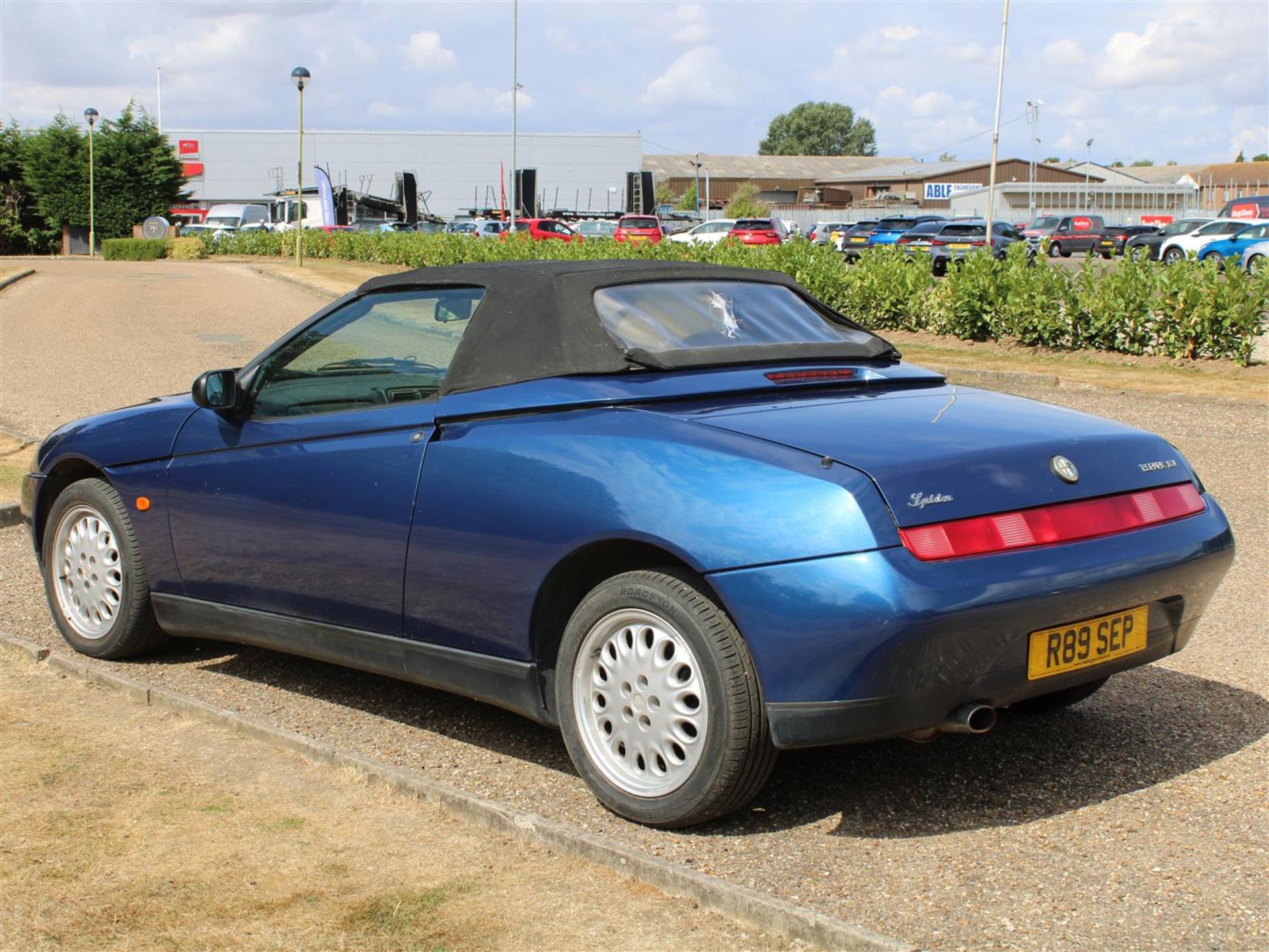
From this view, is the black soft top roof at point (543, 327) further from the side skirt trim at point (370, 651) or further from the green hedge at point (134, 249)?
the green hedge at point (134, 249)

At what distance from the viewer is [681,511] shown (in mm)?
3719

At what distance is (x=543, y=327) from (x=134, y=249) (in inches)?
1951

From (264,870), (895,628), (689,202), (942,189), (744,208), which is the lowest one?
(264,870)

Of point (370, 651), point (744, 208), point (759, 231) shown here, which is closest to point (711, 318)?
point (370, 651)

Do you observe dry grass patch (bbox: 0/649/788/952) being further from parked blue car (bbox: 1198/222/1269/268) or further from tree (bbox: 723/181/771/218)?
tree (bbox: 723/181/771/218)

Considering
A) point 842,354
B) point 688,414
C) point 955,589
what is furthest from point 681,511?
point 842,354

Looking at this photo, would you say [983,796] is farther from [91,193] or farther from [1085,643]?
[91,193]

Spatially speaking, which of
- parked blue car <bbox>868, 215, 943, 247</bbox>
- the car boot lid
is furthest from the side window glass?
parked blue car <bbox>868, 215, 943, 247</bbox>

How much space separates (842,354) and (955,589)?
5.14 ft

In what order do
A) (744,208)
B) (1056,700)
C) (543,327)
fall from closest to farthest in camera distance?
(543,327) < (1056,700) < (744,208)

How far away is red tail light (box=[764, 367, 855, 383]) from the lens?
174 inches

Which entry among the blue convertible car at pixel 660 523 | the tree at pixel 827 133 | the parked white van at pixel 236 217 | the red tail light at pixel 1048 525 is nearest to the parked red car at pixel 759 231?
the parked white van at pixel 236 217

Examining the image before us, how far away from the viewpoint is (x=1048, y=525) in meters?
3.73

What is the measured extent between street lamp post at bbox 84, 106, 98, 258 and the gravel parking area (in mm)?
53532
